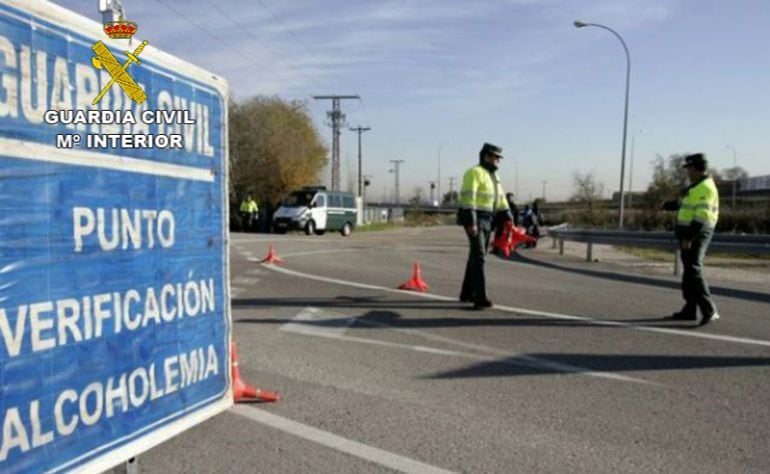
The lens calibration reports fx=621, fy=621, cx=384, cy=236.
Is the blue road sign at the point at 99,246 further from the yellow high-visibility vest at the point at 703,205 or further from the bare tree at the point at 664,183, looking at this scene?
the bare tree at the point at 664,183

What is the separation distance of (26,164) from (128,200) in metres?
0.55

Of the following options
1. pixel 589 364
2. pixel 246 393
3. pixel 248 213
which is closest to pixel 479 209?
pixel 589 364

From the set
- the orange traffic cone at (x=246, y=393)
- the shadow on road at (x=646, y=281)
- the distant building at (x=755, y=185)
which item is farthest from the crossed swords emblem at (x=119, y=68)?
the distant building at (x=755, y=185)

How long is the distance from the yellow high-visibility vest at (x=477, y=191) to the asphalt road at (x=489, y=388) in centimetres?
132

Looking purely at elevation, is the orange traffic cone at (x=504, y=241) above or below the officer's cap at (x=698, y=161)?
below

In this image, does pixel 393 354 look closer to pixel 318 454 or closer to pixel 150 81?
pixel 318 454

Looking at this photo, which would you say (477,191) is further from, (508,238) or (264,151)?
(264,151)

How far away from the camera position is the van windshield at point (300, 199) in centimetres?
3017

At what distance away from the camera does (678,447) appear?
3605 millimetres

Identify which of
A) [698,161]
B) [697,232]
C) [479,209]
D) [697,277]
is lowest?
[697,277]

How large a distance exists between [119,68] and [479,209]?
18.3 ft

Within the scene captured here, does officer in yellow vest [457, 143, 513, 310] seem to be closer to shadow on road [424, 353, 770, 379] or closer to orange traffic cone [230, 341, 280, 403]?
shadow on road [424, 353, 770, 379]

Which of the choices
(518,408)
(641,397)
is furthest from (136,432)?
(641,397)

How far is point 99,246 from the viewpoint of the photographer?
2.67 metres
